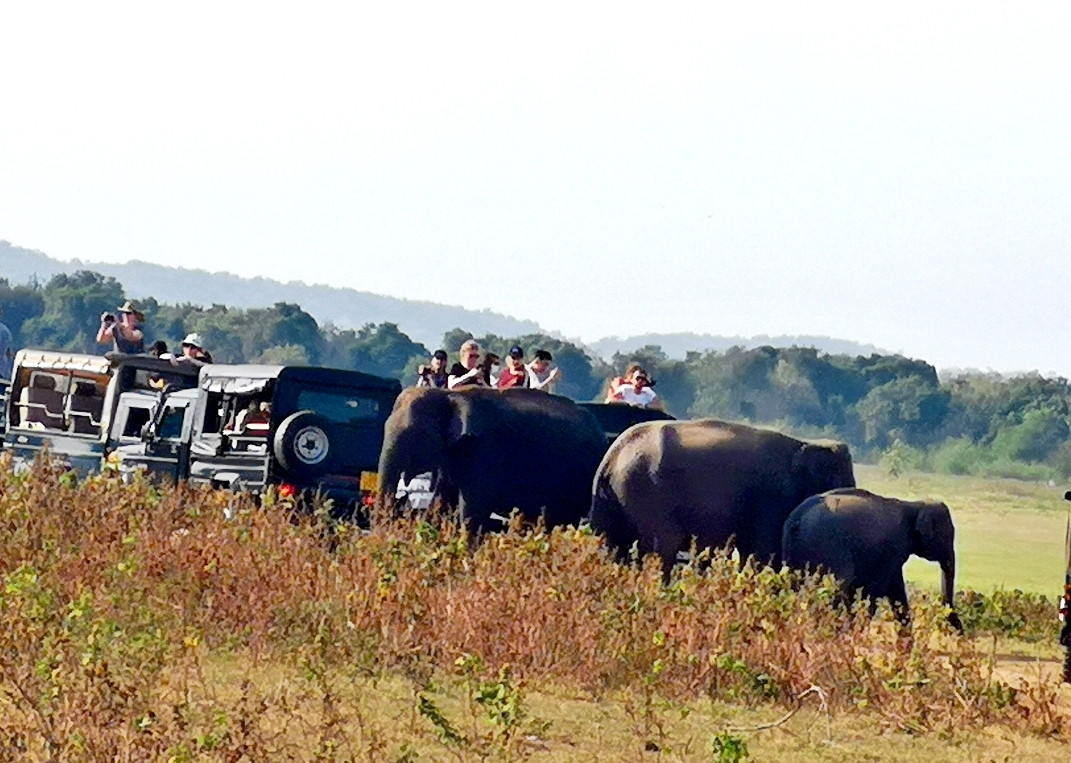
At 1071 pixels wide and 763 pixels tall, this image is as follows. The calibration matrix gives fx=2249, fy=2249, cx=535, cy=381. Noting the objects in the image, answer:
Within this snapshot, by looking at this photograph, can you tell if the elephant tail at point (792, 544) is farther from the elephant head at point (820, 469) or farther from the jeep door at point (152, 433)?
the jeep door at point (152, 433)

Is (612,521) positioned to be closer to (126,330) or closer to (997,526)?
(126,330)

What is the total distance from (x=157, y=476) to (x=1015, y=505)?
35083 mm

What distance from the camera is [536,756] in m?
11.4

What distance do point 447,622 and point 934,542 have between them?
7.97 meters

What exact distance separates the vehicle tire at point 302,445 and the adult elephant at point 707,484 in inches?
111

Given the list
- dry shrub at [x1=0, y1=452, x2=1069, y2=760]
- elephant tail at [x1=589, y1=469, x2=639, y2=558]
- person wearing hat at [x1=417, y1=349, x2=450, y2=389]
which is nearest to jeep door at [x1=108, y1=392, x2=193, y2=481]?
person wearing hat at [x1=417, y1=349, x2=450, y2=389]

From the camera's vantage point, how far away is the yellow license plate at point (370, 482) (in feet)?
75.4

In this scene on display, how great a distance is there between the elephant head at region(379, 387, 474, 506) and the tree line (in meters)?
34.0

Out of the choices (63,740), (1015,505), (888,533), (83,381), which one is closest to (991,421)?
(1015,505)

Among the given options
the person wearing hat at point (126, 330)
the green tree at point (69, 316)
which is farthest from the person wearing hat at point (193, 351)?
the green tree at point (69, 316)

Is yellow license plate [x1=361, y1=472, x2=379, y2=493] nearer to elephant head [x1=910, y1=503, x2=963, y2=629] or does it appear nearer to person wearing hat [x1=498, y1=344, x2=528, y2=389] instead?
person wearing hat [x1=498, y1=344, x2=528, y2=389]

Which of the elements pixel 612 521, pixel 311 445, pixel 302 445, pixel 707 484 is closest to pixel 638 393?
pixel 612 521

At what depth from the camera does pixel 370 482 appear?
2311 cm

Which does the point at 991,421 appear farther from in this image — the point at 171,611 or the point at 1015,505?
the point at 171,611
